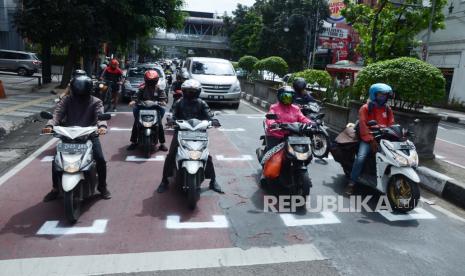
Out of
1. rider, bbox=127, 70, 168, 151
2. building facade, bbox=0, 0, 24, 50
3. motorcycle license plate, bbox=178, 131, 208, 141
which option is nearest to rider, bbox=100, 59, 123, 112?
rider, bbox=127, 70, 168, 151

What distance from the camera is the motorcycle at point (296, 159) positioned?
213 inches

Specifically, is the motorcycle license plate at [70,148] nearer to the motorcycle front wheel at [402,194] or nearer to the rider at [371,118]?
the rider at [371,118]

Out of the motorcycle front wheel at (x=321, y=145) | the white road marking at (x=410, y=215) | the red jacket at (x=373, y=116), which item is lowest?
the white road marking at (x=410, y=215)

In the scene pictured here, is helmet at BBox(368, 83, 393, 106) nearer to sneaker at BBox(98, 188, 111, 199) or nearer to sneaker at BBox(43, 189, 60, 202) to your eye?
sneaker at BBox(98, 188, 111, 199)

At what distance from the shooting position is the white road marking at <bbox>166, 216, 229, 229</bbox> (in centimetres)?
477

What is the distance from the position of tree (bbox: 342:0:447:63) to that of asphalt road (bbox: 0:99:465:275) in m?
15.3

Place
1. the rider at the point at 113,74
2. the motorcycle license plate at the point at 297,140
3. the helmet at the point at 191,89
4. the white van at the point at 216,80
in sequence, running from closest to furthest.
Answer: the motorcycle license plate at the point at 297,140 < the helmet at the point at 191,89 < the rider at the point at 113,74 < the white van at the point at 216,80

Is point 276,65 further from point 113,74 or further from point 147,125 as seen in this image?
point 147,125

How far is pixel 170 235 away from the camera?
14.8ft

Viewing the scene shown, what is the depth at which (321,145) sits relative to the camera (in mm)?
8516

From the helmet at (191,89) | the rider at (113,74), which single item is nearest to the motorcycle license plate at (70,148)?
the helmet at (191,89)

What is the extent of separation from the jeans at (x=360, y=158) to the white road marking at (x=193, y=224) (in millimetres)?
2277

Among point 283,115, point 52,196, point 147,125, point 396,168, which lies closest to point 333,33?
point 147,125

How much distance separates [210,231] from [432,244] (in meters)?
2.53
